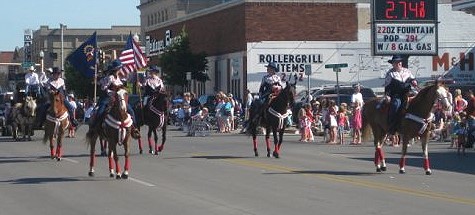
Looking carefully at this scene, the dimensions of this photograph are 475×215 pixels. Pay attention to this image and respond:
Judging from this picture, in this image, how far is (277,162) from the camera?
74.3 ft

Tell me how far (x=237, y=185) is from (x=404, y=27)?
23319 millimetres

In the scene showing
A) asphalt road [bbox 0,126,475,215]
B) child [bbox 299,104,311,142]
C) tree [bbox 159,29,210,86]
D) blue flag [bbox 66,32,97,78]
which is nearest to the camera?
asphalt road [bbox 0,126,475,215]

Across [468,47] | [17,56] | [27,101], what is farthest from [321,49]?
[17,56]

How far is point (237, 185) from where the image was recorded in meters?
17.4

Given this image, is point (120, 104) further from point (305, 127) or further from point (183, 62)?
point (183, 62)

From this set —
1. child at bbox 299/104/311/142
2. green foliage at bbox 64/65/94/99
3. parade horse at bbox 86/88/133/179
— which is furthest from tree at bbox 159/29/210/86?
parade horse at bbox 86/88/133/179

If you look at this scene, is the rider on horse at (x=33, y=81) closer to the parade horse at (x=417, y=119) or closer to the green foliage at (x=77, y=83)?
the parade horse at (x=417, y=119)

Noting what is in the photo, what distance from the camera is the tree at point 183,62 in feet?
220

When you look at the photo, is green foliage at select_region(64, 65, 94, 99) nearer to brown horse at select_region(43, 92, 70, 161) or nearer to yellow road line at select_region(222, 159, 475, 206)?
brown horse at select_region(43, 92, 70, 161)

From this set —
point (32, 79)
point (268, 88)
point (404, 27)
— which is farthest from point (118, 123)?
point (404, 27)

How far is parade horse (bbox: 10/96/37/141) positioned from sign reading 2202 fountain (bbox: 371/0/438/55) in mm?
14455

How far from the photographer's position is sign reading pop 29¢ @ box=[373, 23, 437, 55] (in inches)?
1539

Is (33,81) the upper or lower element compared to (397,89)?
upper

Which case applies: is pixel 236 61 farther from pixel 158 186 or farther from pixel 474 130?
pixel 158 186
